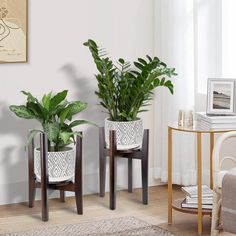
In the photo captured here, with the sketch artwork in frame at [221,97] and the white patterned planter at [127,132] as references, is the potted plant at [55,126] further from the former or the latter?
the sketch artwork in frame at [221,97]

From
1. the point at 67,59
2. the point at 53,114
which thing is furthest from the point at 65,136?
the point at 67,59

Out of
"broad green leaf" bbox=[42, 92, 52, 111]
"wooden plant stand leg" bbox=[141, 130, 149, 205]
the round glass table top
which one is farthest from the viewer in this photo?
"wooden plant stand leg" bbox=[141, 130, 149, 205]

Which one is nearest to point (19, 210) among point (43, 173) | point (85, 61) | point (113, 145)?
point (43, 173)

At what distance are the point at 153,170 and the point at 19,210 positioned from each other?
45.5 inches

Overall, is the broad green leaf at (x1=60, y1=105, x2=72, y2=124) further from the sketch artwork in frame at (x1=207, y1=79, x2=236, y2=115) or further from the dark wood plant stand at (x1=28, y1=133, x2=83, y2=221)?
the sketch artwork in frame at (x1=207, y1=79, x2=236, y2=115)

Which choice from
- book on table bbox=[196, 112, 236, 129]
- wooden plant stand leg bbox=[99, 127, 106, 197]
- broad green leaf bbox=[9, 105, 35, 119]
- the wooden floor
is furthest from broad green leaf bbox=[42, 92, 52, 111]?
book on table bbox=[196, 112, 236, 129]

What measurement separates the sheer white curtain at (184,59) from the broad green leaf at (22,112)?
114 centimetres

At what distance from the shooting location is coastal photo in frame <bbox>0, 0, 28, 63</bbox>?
481 cm

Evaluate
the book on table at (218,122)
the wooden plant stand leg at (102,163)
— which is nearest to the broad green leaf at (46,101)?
the wooden plant stand leg at (102,163)

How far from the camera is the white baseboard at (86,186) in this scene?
4984 millimetres

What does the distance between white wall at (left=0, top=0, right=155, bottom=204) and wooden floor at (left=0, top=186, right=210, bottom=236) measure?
22cm

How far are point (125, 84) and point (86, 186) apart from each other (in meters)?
0.90

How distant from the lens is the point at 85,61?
516cm

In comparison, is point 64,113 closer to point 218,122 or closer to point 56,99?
point 56,99
